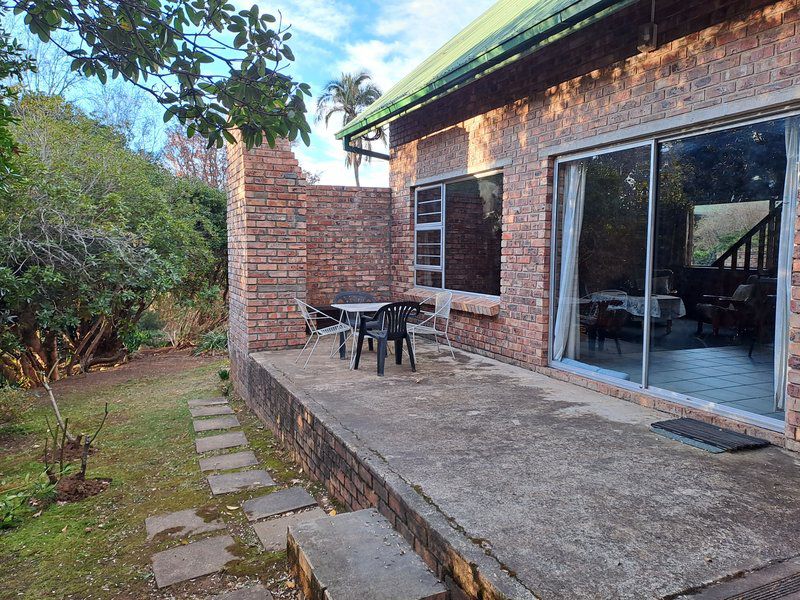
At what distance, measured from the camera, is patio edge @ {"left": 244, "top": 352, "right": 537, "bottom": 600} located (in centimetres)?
218

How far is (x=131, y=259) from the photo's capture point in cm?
779

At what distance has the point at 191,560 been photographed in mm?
3293

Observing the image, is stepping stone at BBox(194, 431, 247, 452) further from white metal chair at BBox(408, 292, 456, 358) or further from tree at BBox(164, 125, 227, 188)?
tree at BBox(164, 125, 227, 188)

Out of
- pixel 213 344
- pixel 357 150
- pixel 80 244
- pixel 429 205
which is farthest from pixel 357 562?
pixel 213 344

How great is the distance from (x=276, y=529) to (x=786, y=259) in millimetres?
3857

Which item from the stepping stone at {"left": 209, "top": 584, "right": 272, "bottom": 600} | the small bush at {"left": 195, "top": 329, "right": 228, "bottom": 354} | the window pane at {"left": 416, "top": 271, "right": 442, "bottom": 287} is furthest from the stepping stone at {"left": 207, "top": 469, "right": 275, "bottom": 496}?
the small bush at {"left": 195, "top": 329, "right": 228, "bottom": 354}

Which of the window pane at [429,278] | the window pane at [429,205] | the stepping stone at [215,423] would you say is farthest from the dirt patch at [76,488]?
the window pane at [429,205]

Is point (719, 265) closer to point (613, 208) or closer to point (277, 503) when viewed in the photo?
point (613, 208)

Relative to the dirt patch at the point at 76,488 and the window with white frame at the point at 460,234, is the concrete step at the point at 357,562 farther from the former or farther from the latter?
the window with white frame at the point at 460,234

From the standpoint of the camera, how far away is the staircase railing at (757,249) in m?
3.82

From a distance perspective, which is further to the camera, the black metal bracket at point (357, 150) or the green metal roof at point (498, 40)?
the black metal bracket at point (357, 150)

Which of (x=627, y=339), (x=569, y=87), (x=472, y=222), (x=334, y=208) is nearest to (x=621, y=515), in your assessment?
(x=627, y=339)

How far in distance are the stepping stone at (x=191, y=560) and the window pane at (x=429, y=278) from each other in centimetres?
502

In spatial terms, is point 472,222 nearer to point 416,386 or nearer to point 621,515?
point 416,386
